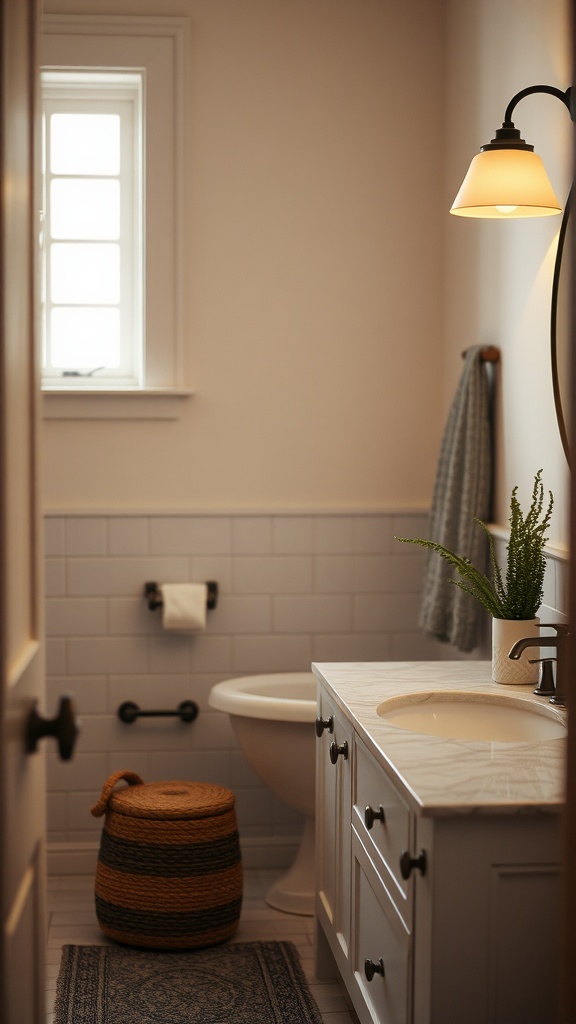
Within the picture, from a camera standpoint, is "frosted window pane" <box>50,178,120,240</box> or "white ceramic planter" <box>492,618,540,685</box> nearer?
"white ceramic planter" <box>492,618,540,685</box>

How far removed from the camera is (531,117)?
263cm

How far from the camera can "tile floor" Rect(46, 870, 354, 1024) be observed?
2.65m

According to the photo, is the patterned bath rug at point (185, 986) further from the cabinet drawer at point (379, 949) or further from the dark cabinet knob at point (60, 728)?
the dark cabinet knob at point (60, 728)

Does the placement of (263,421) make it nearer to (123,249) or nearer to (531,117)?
(123,249)

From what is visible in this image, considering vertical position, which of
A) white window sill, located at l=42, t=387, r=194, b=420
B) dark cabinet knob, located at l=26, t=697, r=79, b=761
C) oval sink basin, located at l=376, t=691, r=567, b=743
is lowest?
oval sink basin, located at l=376, t=691, r=567, b=743

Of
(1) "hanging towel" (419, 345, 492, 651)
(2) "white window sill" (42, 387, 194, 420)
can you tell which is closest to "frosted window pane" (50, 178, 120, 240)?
(2) "white window sill" (42, 387, 194, 420)

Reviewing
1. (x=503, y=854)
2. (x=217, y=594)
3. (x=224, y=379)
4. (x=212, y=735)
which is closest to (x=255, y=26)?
(x=224, y=379)

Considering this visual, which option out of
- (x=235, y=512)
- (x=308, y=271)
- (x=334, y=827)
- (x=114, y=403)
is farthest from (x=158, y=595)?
(x=334, y=827)

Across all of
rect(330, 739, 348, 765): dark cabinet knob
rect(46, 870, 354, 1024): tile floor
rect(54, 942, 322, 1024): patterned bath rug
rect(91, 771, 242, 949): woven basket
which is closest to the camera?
rect(330, 739, 348, 765): dark cabinet knob

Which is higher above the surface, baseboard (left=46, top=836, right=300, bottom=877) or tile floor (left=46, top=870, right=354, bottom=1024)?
baseboard (left=46, top=836, right=300, bottom=877)

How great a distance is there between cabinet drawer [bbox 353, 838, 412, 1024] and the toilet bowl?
0.81 m

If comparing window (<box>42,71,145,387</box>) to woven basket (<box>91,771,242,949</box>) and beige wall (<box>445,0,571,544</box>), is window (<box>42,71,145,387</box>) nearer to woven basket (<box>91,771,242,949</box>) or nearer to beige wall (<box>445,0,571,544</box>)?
beige wall (<box>445,0,571,544</box>)

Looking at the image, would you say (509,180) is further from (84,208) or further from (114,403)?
(84,208)

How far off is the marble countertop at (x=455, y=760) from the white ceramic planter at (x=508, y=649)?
0.02m
